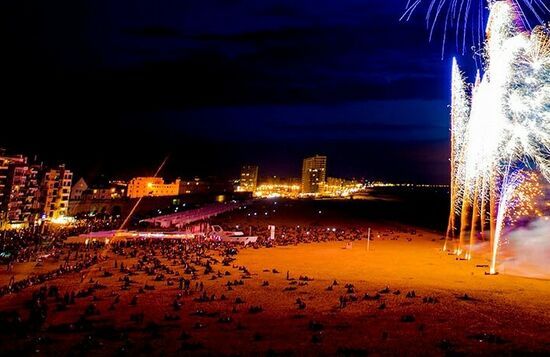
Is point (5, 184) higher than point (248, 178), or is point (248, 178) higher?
point (248, 178)

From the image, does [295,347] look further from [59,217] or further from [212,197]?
[212,197]

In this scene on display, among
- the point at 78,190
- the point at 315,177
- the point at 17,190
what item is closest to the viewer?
the point at 17,190

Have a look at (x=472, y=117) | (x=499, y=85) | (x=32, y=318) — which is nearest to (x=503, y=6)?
(x=499, y=85)

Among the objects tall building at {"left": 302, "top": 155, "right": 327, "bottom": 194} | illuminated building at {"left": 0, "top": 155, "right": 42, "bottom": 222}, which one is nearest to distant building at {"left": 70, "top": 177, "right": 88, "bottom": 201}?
illuminated building at {"left": 0, "top": 155, "right": 42, "bottom": 222}

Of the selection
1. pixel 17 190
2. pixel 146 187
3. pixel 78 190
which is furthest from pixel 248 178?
pixel 17 190

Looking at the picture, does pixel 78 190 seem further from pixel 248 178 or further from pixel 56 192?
pixel 248 178

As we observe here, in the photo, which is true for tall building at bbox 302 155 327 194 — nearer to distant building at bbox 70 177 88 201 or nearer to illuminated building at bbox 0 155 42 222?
distant building at bbox 70 177 88 201

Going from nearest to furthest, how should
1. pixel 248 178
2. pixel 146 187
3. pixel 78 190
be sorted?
pixel 78 190
pixel 146 187
pixel 248 178
